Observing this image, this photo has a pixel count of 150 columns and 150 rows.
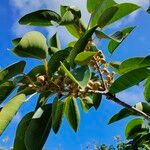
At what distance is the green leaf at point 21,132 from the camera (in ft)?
7.63

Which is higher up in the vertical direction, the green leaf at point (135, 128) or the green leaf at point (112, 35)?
the green leaf at point (112, 35)

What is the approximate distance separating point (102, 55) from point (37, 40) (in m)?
0.32

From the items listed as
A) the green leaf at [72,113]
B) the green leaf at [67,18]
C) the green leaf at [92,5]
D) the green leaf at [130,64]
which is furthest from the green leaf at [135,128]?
the green leaf at [67,18]

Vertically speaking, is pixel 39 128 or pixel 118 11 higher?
pixel 118 11

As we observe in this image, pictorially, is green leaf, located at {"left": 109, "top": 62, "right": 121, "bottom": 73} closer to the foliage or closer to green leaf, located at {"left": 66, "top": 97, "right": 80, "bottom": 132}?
the foliage

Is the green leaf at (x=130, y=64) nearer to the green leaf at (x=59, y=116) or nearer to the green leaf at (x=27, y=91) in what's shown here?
the green leaf at (x=59, y=116)

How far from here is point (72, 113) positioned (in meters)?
2.71

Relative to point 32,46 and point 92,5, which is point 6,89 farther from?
point 92,5

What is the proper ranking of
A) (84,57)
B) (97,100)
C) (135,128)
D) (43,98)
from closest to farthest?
(84,57) < (43,98) < (97,100) < (135,128)

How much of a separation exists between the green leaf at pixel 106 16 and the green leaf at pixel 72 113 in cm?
49

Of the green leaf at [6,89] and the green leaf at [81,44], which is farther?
the green leaf at [6,89]

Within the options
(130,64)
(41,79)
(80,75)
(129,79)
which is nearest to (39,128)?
(41,79)

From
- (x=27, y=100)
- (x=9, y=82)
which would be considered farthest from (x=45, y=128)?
(x=9, y=82)

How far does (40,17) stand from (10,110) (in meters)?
0.53
